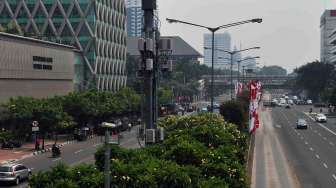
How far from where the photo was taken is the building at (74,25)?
118688 mm

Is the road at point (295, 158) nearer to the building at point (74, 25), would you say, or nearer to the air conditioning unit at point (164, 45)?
the air conditioning unit at point (164, 45)

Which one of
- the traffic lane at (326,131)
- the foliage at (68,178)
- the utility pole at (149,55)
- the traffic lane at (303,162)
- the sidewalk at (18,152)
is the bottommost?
the traffic lane at (326,131)

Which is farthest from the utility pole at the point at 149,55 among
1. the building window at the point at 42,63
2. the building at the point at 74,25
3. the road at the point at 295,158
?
the building at the point at 74,25

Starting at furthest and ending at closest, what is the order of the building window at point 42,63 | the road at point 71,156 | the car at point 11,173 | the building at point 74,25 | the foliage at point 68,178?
the building at point 74,25, the building window at point 42,63, the road at point 71,156, the car at point 11,173, the foliage at point 68,178

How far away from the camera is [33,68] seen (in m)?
81.2

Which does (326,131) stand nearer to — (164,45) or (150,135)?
(164,45)

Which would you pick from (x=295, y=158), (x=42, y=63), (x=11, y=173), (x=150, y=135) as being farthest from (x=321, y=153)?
(x=150, y=135)

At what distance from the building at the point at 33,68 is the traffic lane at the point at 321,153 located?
32.8 metres

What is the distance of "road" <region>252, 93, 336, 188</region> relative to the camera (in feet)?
139

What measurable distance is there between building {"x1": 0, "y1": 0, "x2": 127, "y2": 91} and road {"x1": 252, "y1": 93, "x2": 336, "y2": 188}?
39174 millimetres

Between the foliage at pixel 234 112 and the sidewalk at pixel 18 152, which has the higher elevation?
the foliage at pixel 234 112

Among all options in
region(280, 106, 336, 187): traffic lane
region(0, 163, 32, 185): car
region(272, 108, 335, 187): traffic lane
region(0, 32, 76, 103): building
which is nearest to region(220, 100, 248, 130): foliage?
region(272, 108, 335, 187): traffic lane

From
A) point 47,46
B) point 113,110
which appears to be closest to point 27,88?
point 47,46

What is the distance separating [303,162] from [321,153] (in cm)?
849
